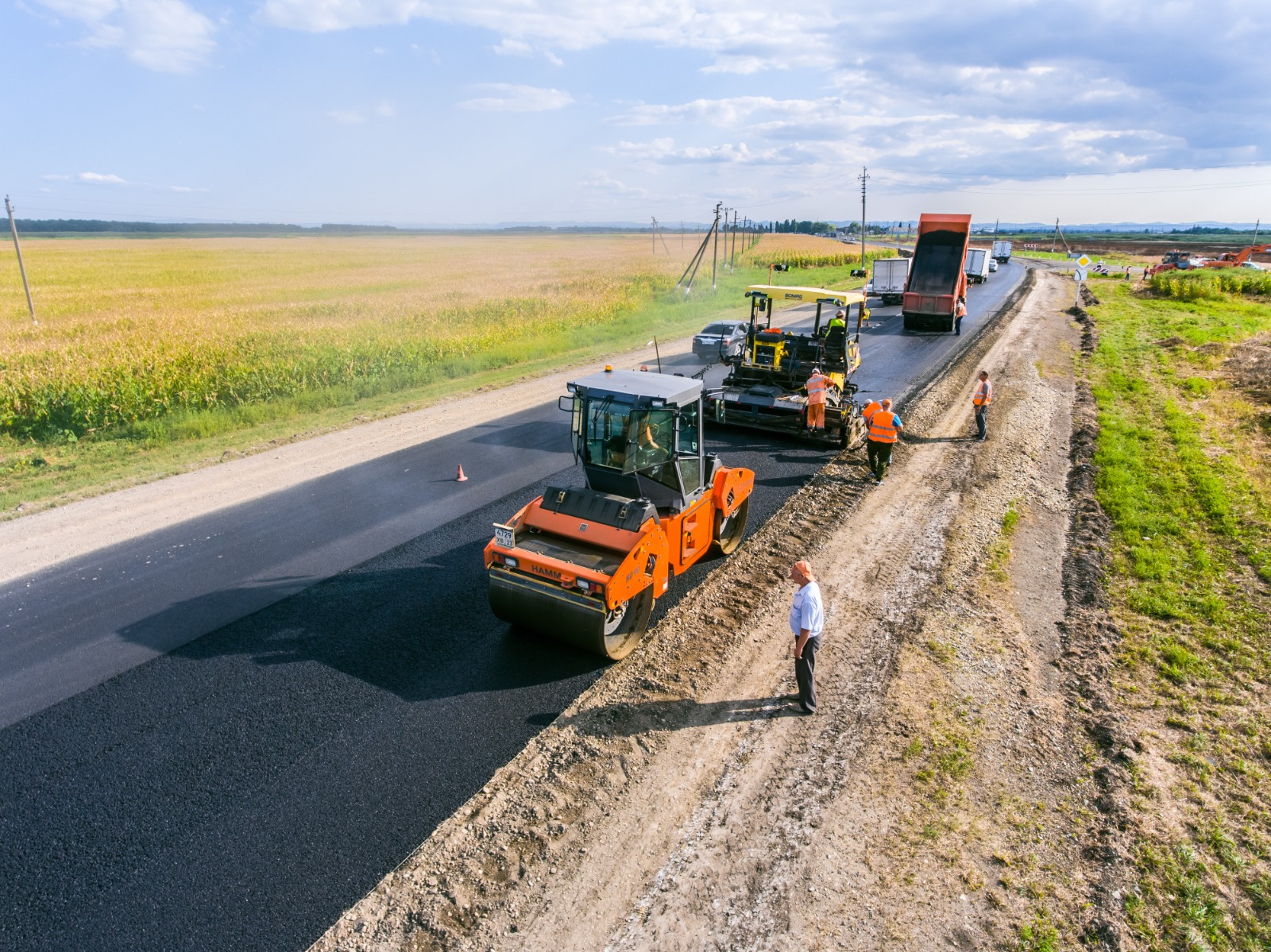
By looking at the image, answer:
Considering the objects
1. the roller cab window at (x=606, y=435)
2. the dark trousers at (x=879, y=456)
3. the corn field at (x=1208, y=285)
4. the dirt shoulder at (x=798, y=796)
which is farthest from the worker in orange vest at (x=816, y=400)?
the corn field at (x=1208, y=285)

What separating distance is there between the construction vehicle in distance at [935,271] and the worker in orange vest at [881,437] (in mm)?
16478

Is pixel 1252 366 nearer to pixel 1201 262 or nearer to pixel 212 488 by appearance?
pixel 212 488

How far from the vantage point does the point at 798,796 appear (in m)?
5.54

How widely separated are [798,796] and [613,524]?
9.82 ft

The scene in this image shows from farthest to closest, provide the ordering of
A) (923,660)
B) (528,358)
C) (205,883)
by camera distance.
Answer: (528,358)
(923,660)
(205,883)

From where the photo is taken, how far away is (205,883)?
4715 millimetres

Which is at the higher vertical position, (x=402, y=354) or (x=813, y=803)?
(x=402, y=354)

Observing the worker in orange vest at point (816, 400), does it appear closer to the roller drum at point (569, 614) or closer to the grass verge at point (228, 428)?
the roller drum at point (569, 614)

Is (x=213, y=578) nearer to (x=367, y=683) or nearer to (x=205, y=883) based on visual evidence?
(x=367, y=683)

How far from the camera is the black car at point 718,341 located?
2233 centimetres

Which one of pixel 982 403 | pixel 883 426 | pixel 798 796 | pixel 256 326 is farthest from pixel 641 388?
pixel 256 326

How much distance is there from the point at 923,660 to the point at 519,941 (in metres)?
4.70

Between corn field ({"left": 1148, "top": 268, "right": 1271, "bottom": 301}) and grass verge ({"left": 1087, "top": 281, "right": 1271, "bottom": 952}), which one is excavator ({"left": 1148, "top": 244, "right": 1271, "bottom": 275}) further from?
grass verge ({"left": 1087, "top": 281, "right": 1271, "bottom": 952})

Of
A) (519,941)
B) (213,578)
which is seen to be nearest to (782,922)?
(519,941)
